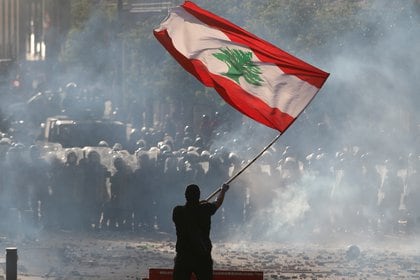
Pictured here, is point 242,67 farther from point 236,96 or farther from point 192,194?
point 192,194

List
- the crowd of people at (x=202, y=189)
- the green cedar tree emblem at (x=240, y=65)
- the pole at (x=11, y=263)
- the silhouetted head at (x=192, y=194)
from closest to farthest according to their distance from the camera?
the silhouetted head at (x=192, y=194) < the green cedar tree emblem at (x=240, y=65) < the pole at (x=11, y=263) < the crowd of people at (x=202, y=189)

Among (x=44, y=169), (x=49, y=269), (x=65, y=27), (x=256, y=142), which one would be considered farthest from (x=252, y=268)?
(x=65, y=27)

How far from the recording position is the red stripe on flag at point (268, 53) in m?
12.2

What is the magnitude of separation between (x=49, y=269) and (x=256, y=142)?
11.7m

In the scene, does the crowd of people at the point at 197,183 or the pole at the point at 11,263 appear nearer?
the pole at the point at 11,263

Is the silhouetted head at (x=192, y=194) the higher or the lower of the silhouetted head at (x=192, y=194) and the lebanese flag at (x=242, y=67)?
the lower

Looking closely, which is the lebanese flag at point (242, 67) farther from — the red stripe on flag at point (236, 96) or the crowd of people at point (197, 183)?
the crowd of people at point (197, 183)

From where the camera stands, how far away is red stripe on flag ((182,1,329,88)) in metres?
12.2

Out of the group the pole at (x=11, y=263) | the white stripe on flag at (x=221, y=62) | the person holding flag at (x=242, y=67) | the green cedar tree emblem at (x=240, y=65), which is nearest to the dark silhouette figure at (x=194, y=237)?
the person holding flag at (x=242, y=67)

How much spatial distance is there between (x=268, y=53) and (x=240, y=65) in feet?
0.82

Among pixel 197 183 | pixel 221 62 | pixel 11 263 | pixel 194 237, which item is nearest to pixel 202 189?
pixel 197 183

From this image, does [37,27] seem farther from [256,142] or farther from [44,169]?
[44,169]

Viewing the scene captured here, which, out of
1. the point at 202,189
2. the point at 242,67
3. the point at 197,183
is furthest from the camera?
the point at 197,183

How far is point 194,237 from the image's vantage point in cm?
1168
